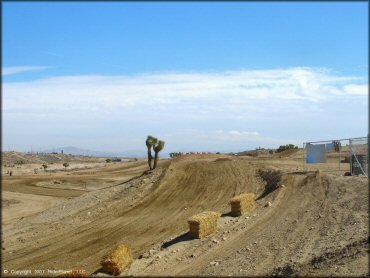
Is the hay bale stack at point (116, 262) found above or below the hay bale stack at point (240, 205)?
below

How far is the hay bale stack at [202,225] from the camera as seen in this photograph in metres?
18.8

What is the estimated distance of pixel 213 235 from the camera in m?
19.1

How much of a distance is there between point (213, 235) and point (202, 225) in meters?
0.71

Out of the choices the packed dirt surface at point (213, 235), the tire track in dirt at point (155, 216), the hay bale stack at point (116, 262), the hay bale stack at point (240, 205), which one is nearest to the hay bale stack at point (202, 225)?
the packed dirt surface at point (213, 235)

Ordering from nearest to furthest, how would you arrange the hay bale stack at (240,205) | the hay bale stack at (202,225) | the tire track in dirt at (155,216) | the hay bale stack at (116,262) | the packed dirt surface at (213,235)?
1. the packed dirt surface at (213,235)
2. the hay bale stack at (116,262)
3. the hay bale stack at (202,225)
4. the tire track in dirt at (155,216)
5. the hay bale stack at (240,205)

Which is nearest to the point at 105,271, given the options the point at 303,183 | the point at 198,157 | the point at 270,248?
the point at 270,248

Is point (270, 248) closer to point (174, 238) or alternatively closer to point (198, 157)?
point (174, 238)

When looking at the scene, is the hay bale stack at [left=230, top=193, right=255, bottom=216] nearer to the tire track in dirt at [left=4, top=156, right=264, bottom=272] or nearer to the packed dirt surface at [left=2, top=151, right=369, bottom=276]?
the packed dirt surface at [left=2, top=151, right=369, bottom=276]

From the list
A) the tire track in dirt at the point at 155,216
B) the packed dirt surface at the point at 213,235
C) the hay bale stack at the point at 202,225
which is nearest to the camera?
the packed dirt surface at the point at 213,235

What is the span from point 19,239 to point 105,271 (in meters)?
13.4

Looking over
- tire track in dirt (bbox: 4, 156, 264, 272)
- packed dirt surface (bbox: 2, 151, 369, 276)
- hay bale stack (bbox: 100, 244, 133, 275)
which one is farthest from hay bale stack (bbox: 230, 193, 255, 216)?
hay bale stack (bbox: 100, 244, 133, 275)

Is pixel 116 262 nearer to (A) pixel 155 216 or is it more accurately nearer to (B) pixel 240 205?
(B) pixel 240 205

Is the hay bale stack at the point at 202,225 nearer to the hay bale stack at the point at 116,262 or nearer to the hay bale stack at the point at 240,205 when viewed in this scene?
the hay bale stack at the point at 240,205

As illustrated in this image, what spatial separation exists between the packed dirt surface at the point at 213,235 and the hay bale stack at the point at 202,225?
35 cm
